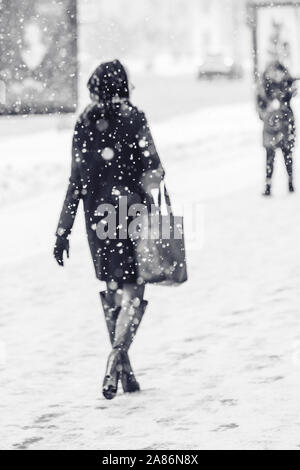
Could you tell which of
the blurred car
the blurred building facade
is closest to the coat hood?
the blurred car

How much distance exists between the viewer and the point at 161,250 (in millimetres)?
6152

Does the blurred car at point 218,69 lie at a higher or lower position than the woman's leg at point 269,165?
lower

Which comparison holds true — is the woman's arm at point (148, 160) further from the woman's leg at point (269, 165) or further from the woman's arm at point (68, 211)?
the woman's leg at point (269, 165)

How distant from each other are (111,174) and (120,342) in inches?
34.2

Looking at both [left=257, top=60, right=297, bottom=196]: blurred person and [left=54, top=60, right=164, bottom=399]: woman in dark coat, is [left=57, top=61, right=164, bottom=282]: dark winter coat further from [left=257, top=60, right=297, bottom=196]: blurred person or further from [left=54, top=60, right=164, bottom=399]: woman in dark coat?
[left=257, top=60, right=297, bottom=196]: blurred person

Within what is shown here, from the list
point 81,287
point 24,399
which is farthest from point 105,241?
A: point 81,287

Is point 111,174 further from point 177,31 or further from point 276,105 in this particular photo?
point 177,31

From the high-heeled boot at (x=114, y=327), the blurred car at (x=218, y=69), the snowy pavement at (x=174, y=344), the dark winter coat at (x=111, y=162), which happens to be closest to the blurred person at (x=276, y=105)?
the snowy pavement at (x=174, y=344)

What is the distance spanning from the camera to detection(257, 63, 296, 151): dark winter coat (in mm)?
14578

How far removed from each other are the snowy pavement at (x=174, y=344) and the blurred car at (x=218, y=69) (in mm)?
49381

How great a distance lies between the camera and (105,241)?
20.6 ft

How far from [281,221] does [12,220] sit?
320 cm

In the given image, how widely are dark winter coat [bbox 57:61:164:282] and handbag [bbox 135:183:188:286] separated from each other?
0.11m

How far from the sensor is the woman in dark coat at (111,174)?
6.12 meters
